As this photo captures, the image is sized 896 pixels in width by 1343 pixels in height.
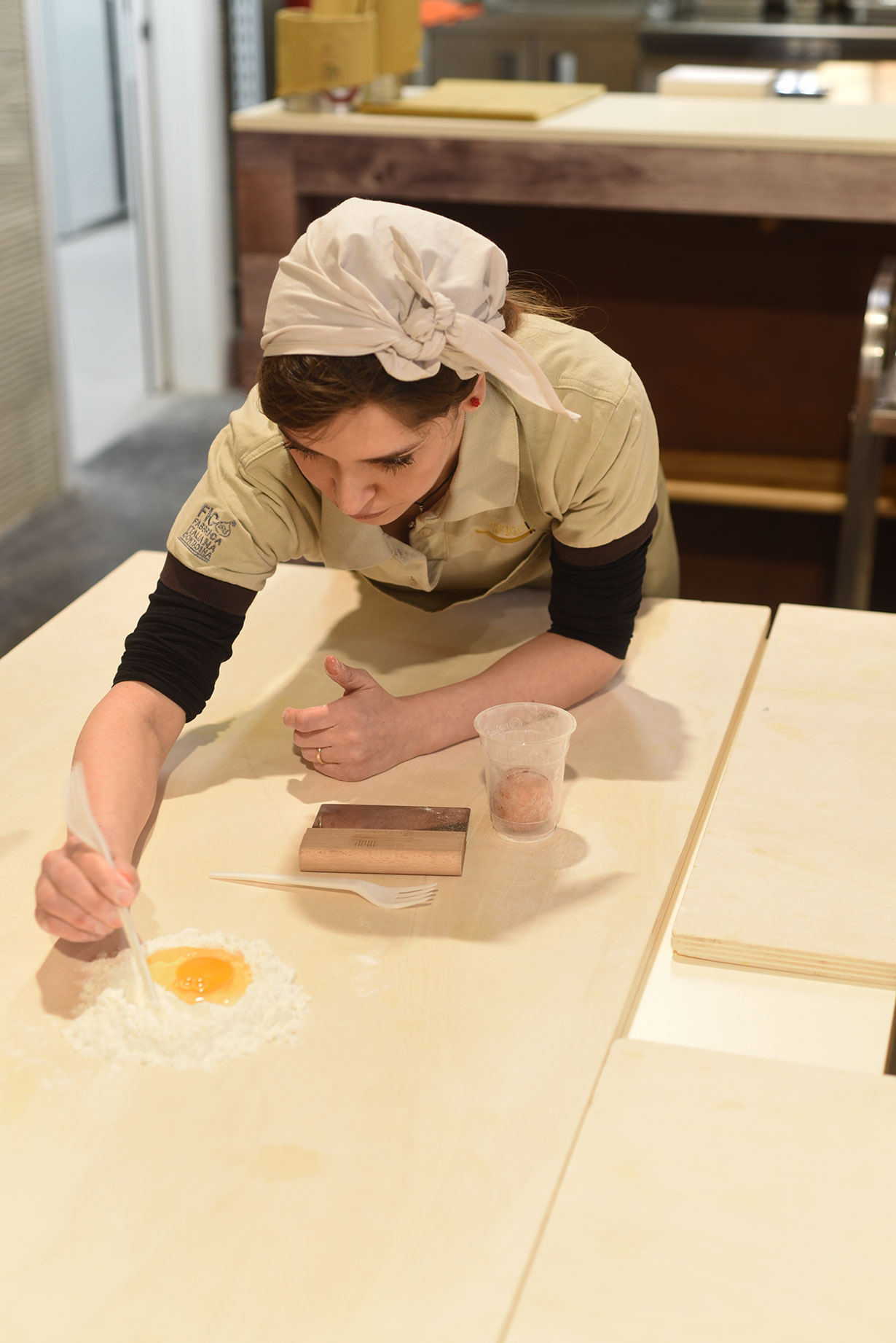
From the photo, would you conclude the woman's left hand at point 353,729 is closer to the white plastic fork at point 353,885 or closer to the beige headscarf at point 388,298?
the white plastic fork at point 353,885

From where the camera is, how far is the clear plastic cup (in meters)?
1.18

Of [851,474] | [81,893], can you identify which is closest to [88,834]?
[81,893]

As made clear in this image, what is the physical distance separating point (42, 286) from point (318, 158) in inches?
60.8

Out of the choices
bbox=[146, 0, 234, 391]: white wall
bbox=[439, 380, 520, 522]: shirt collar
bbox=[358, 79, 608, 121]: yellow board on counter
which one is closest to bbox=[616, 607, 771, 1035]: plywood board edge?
bbox=[439, 380, 520, 522]: shirt collar

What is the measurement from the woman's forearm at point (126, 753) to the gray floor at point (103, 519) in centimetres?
200

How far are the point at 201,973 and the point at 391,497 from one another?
46 centimetres

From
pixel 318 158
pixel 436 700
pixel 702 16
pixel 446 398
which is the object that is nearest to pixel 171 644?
pixel 436 700

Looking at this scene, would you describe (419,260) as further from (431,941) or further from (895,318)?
(895,318)

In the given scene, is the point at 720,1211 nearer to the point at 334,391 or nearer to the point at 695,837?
the point at 695,837

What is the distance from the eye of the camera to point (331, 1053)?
36.8 inches

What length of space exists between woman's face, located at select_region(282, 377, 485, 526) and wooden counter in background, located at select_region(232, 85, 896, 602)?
1491 mm

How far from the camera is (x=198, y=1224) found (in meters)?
0.80

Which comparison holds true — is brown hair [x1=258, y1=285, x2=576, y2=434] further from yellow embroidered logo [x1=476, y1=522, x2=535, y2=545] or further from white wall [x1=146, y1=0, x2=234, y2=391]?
white wall [x1=146, y1=0, x2=234, y2=391]

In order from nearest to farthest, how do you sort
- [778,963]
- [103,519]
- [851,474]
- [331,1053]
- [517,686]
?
1. [331,1053]
2. [778,963]
3. [517,686]
4. [851,474]
5. [103,519]
